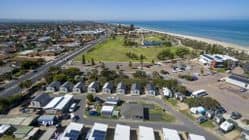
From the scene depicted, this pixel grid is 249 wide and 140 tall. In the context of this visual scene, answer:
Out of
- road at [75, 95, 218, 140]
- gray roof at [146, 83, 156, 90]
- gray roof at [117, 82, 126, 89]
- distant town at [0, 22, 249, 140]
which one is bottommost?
road at [75, 95, 218, 140]

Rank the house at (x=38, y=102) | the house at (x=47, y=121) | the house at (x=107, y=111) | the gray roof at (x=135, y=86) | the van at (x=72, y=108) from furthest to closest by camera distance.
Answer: the gray roof at (x=135, y=86) < the house at (x=38, y=102) < the van at (x=72, y=108) < the house at (x=107, y=111) < the house at (x=47, y=121)

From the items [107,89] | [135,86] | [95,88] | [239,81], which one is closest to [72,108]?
[95,88]

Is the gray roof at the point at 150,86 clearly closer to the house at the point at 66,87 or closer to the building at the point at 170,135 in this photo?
the house at the point at 66,87

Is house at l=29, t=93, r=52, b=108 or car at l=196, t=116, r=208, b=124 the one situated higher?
house at l=29, t=93, r=52, b=108

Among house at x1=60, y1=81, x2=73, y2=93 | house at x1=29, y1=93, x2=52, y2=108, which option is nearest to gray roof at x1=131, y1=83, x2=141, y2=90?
house at x1=60, y1=81, x2=73, y2=93

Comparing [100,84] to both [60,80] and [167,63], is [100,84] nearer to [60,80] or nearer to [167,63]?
[60,80]

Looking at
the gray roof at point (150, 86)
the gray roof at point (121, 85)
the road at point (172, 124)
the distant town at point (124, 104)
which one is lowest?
the road at point (172, 124)

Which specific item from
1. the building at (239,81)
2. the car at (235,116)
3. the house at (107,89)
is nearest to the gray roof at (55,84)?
the house at (107,89)

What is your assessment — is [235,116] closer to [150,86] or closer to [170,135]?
[170,135]

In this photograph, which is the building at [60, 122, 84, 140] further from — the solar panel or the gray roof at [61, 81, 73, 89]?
the gray roof at [61, 81, 73, 89]
